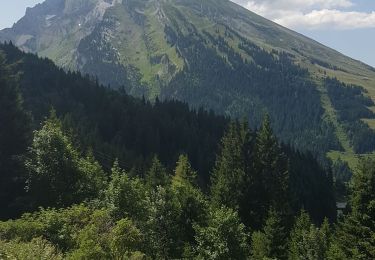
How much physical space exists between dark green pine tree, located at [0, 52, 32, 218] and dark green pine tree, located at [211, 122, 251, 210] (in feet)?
90.2

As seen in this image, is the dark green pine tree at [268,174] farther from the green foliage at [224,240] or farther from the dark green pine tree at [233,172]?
the green foliage at [224,240]

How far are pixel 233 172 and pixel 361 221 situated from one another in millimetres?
26857

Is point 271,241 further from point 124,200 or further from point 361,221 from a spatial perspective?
point 124,200

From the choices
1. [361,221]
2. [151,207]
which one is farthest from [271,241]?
[151,207]

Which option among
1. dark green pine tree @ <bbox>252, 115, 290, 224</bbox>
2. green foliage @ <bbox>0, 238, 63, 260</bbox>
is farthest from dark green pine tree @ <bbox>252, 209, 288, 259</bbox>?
green foliage @ <bbox>0, 238, 63, 260</bbox>

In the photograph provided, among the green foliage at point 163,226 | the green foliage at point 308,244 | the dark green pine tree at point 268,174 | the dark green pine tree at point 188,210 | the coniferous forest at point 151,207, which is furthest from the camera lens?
the dark green pine tree at point 268,174

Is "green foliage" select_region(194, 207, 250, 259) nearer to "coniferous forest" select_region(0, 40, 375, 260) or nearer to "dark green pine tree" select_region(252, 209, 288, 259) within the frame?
"coniferous forest" select_region(0, 40, 375, 260)

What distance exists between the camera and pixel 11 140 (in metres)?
52.1

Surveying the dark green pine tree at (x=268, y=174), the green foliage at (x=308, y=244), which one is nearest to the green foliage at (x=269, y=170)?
the dark green pine tree at (x=268, y=174)

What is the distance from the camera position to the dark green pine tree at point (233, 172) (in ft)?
217

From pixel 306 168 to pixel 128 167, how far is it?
83402 millimetres

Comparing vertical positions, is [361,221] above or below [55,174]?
above

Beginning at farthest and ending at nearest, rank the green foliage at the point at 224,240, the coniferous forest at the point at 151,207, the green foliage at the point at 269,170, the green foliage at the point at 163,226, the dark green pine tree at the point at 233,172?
the green foliage at the point at 269,170
the dark green pine tree at the point at 233,172
the green foliage at the point at 163,226
the green foliage at the point at 224,240
the coniferous forest at the point at 151,207

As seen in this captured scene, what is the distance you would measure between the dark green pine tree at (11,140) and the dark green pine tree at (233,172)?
90.2ft
